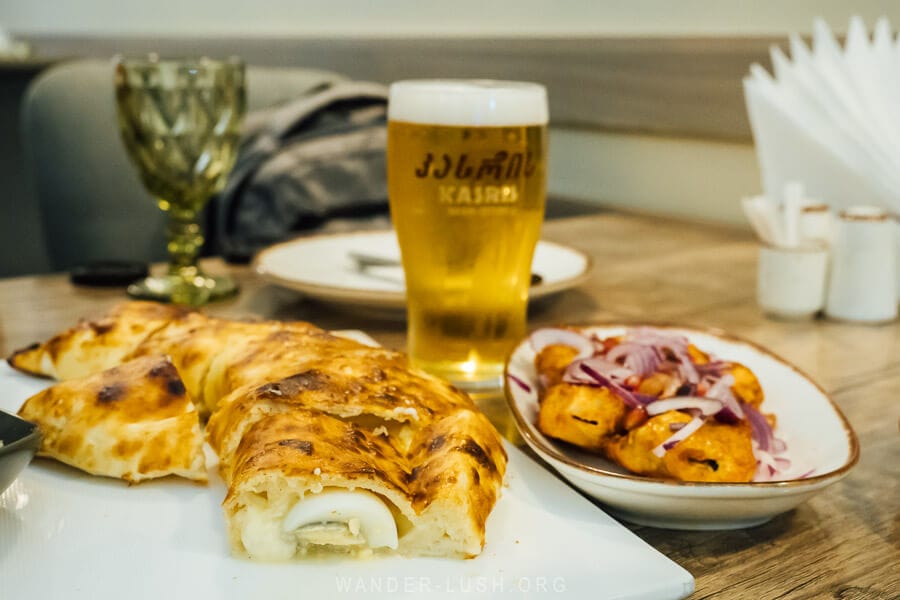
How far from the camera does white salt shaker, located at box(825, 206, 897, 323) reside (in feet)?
3.53

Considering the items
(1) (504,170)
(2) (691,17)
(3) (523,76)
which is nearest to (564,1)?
(3) (523,76)

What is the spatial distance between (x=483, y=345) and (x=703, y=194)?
1.38 meters

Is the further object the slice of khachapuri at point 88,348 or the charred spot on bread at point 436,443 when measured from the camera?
the slice of khachapuri at point 88,348

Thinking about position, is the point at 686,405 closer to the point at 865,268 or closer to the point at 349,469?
the point at 349,469

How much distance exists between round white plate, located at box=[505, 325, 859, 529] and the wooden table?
0.02 metres

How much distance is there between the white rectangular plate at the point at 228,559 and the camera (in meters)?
0.46

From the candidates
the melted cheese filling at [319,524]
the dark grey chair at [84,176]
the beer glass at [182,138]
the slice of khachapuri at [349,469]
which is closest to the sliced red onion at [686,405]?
the slice of khachapuri at [349,469]

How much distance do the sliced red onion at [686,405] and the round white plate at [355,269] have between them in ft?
1.27

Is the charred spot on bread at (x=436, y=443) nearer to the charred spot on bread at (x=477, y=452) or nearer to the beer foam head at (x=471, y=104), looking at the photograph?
the charred spot on bread at (x=477, y=452)

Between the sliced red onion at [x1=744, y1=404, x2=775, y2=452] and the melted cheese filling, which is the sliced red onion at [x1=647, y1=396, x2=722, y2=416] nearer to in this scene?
the sliced red onion at [x1=744, y1=404, x2=775, y2=452]

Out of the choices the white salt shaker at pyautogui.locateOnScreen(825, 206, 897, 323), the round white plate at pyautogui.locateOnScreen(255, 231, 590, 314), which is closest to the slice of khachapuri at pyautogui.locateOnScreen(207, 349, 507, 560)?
the round white plate at pyautogui.locateOnScreen(255, 231, 590, 314)

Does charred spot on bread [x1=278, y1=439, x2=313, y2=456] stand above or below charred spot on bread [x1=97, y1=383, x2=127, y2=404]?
above

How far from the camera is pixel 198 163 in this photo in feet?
3.83

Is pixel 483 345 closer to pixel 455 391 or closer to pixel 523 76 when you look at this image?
pixel 455 391
